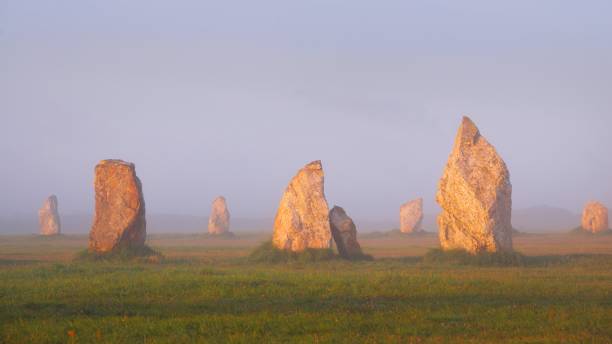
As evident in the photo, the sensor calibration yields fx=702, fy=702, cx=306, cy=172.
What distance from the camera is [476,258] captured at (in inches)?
1156

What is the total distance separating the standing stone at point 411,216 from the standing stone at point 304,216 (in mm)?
39327

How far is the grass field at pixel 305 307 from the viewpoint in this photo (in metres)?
12.8

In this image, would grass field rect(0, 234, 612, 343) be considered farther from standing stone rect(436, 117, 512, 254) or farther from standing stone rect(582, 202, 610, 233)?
standing stone rect(582, 202, 610, 233)

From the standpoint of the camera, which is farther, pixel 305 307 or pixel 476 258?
pixel 476 258

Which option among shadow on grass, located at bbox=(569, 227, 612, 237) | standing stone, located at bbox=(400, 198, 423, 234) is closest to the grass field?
shadow on grass, located at bbox=(569, 227, 612, 237)

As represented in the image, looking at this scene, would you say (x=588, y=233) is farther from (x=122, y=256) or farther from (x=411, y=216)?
(x=122, y=256)

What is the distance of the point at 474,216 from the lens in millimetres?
30234

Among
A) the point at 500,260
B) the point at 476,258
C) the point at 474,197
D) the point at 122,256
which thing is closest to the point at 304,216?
the point at 474,197

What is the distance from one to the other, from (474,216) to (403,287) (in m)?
12.0

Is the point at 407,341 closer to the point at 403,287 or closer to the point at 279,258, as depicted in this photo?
the point at 403,287

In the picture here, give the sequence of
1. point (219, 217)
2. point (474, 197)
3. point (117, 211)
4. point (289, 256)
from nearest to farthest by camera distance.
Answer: point (474, 197) < point (117, 211) < point (289, 256) < point (219, 217)

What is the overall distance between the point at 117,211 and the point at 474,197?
15829 mm

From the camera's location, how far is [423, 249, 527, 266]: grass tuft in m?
28.7

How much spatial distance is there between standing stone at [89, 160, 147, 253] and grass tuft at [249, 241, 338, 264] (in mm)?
5569
